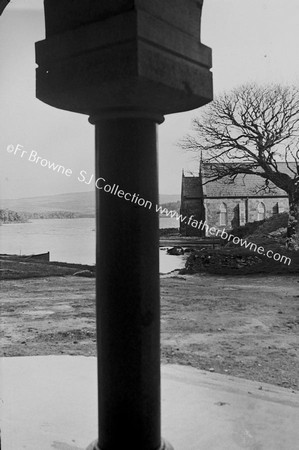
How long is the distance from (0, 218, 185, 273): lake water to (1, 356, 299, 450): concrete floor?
1010cm

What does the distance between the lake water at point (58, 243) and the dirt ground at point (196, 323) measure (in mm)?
4260

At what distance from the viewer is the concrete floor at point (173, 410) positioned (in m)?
2.68

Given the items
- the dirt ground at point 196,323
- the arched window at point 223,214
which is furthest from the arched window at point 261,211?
the dirt ground at point 196,323

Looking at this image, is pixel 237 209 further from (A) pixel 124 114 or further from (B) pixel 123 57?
(B) pixel 123 57

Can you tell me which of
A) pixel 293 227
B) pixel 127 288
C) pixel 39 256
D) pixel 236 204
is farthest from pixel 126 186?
pixel 236 204

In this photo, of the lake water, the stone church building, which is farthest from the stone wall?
the lake water

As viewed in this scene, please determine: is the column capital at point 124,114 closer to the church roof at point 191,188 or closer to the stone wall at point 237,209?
the stone wall at point 237,209

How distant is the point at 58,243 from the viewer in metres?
20.6

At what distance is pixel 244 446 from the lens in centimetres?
264

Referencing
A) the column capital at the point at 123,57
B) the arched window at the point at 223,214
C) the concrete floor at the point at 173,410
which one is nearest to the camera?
the column capital at the point at 123,57

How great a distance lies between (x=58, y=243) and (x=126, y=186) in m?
19.3

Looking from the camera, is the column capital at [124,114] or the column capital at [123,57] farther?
the column capital at [124,114]

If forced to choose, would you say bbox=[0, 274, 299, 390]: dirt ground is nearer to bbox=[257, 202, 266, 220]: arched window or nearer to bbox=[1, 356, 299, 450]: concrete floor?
bbox=[1, 356, 299, 450]: concrete floor

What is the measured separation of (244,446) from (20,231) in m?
17.5
